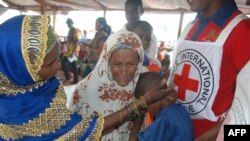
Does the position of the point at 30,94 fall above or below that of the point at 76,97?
above

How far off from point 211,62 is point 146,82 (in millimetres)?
354

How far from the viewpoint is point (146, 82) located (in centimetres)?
169

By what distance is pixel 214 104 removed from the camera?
1.58 m

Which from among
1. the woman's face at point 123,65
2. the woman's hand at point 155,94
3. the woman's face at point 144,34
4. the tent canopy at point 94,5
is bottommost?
the woman's hand at point 155,94

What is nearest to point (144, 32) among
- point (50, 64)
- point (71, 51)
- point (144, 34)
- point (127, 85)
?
point (144, 34)

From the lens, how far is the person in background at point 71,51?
762 cm

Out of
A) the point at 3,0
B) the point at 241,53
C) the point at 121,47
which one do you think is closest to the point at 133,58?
the point at 121,47

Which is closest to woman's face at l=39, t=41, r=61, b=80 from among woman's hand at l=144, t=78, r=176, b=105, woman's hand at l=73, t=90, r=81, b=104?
woman's hand at l=144, t=78, r=176, b=105

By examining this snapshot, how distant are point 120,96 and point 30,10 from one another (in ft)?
36.2

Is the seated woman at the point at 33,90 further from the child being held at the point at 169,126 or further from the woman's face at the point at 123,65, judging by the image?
the woman's face at the point at 123,65

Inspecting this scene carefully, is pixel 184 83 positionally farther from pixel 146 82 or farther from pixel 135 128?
pixel 135 128

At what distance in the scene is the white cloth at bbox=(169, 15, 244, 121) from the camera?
5.00ft

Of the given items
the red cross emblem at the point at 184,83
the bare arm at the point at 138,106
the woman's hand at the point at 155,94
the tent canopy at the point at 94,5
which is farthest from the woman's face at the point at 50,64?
the tent canopy at the point at 94,5

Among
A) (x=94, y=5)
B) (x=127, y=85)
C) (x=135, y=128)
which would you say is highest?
(x=94, y=5)
